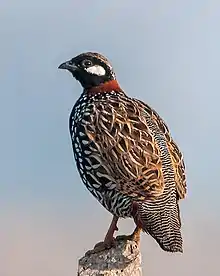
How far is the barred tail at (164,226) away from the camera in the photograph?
6.78 m

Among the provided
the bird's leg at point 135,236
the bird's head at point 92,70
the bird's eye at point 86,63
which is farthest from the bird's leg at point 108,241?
the bird's eye at point 86,63

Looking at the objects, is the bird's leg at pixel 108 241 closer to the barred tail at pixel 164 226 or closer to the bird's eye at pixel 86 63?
the barred tail at pixel 164 226

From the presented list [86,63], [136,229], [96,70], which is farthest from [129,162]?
[86,63]

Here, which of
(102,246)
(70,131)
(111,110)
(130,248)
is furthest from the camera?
(70,131)

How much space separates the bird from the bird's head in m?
0.04

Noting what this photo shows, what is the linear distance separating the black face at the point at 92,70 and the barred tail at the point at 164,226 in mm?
2115

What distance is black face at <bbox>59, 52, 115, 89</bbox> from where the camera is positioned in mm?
8453

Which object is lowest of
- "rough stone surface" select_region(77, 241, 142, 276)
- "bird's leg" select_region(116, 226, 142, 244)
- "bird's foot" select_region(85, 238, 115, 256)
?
"rough stone surface" select_region(77, 241, 142, 276)

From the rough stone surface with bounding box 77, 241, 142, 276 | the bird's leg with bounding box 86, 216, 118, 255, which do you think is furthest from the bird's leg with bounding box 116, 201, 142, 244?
the rough stone surface with bounding box 77, 241, 142, 276

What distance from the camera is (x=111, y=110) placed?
7.73 meters

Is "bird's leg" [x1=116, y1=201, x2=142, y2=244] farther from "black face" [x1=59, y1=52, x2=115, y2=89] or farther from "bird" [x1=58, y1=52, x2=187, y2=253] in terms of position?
"black face" [x1=59, y1=52, x2=115, y2=89]

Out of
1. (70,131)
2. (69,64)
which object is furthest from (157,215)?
(69,64)

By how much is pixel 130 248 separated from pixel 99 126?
2100mm

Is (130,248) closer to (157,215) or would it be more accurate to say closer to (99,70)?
(157,215)
